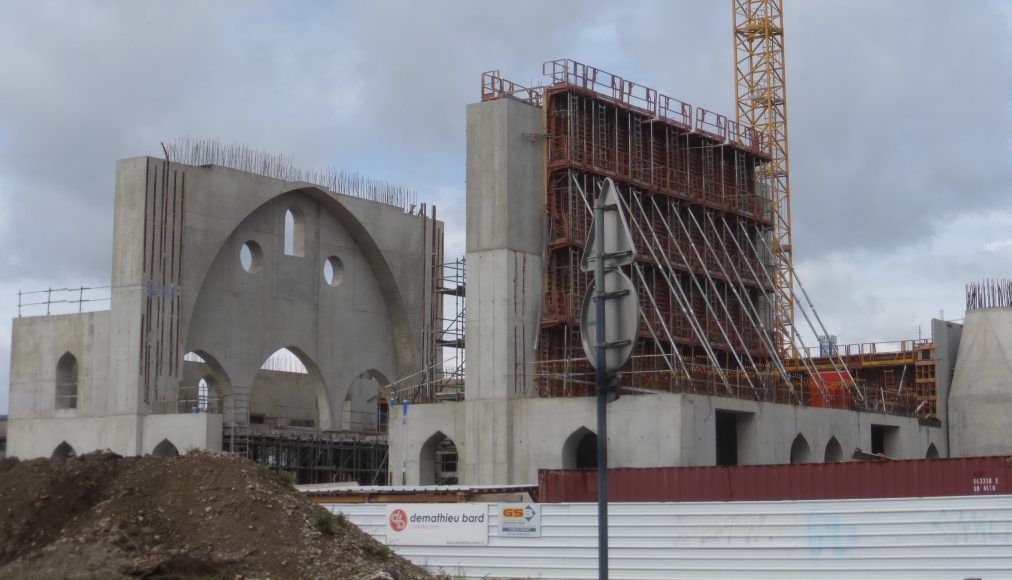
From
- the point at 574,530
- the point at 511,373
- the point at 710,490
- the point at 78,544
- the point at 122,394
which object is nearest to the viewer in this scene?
the point at 78,544

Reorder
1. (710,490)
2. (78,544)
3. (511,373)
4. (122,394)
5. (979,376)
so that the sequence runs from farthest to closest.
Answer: (979,376), (122,394), (511,373), (710,490), (78,544)

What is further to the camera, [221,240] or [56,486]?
[221,240]

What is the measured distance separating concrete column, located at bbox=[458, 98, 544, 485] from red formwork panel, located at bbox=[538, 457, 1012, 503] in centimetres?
1095

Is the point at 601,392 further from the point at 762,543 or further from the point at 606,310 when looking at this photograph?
the point at 762,543

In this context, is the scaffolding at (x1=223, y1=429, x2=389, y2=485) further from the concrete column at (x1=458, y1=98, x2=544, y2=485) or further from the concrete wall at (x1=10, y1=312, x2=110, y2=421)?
the concrete column at (x1=458, y1=98, x2=544, y2=485)

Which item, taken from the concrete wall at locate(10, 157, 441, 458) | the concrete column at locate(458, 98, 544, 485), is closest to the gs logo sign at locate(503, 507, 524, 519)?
the concrete column at locate(458, 98, 544, 485)

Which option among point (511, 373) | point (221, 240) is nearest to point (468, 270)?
point (511, 373)

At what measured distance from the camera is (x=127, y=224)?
55.3m

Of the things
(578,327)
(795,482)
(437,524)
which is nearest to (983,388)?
(578,327)

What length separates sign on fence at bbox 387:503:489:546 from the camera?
3494cm

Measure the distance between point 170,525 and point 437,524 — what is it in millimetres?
11519

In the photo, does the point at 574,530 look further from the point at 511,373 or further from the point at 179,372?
the point at 179,372

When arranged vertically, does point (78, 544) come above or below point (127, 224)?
below

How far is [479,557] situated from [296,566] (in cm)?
1090
